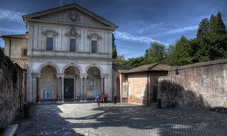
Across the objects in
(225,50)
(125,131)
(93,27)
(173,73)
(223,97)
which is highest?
(93,27)

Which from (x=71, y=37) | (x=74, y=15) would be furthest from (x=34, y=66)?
(x=74, y=15)

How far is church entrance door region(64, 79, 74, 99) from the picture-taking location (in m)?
26.4

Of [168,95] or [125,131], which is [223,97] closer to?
[168,95]

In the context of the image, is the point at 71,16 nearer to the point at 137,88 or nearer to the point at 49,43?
the point at 49,43

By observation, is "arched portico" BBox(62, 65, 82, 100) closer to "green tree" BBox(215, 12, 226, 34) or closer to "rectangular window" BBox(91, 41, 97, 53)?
"rectangular window" BBox(91, 41, 97, 53)

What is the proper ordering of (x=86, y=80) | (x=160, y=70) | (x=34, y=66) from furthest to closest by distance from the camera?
(x=86, y=80) < (x=34, y=66) < (x=160, y=70)

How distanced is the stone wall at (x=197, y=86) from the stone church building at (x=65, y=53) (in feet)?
29.8

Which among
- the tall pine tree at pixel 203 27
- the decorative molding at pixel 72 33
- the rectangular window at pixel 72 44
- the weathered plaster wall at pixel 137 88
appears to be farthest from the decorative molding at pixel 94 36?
the tall pine tree at pixel 203 27

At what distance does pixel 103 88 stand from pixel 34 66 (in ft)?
28.2

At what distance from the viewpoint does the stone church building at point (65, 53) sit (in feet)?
76.1

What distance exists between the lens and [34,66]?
75.6 feet

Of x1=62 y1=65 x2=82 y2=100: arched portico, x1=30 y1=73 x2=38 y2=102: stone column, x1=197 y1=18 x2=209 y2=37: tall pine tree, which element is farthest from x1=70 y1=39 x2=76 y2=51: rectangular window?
x1=197 y1=18 x2=209 y2=37: tall pine tree

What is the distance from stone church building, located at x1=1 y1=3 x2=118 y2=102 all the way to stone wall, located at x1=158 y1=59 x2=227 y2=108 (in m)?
9.09

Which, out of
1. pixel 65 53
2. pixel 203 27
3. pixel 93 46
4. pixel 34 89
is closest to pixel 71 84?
pixel 65 53
